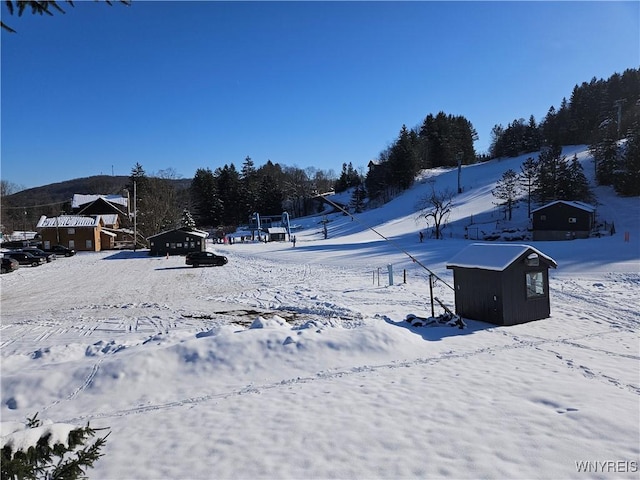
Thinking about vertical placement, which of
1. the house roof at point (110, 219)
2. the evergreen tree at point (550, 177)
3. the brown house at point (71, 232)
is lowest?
the brown house at point (71, 232)

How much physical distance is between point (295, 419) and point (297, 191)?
10551 centimetres

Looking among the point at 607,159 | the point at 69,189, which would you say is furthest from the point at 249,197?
the point at 69,189

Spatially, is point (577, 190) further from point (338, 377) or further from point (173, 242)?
point (338, 377)

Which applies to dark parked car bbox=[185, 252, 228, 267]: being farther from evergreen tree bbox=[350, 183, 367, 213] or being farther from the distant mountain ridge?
the distant mountain ridge

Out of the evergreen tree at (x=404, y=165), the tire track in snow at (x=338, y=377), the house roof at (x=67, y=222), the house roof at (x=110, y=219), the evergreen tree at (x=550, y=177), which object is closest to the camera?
the tire track in snow at (x=338, y=377)

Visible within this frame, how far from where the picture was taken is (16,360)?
398 inches

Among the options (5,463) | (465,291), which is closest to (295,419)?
(5,463)

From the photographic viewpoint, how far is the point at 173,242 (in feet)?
154

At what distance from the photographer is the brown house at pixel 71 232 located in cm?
5512

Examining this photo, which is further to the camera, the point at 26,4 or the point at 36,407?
the point at 36,407

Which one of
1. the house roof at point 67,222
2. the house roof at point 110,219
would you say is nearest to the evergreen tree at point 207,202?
the house roof at point 110,219

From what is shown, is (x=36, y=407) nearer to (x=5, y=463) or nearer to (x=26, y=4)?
(x=5, y=463)

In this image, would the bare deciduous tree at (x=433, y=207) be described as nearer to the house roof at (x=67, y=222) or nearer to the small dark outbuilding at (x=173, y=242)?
the small dark outbuilding at (x=173, y=242)

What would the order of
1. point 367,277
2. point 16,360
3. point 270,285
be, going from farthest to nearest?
point 367,277 → point 270,285 → point 16,360
